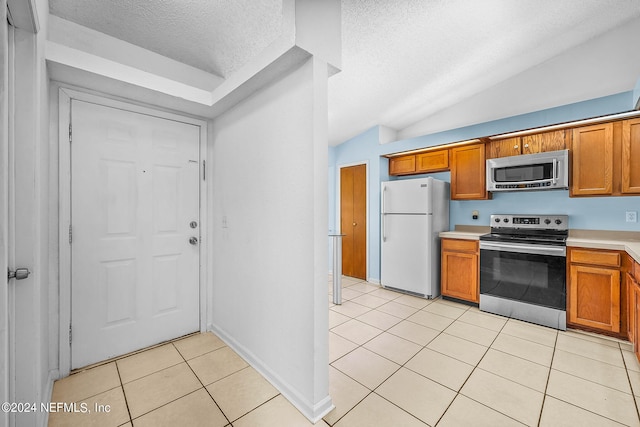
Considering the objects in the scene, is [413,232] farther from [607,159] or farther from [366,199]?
[607,159]

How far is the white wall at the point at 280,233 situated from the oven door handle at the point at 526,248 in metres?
2.46

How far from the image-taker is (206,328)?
8.86 feet

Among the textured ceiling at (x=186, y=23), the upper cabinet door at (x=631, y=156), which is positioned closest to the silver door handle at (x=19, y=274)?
the textured ceiling at (x=186, y=23)

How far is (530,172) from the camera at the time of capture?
3.04 m

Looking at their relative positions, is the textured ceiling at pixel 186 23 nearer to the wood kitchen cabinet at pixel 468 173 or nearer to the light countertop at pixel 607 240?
the wood kitchen cabinet at pixel 468 173

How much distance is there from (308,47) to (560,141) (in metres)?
3.01

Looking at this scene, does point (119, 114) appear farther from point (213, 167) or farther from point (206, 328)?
point (206, 328)

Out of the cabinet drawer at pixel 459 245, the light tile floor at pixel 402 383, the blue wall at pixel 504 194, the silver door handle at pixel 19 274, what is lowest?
the light tile floor at pixel 402 383

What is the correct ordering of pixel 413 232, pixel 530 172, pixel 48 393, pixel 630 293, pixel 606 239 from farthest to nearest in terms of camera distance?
pixel 413 232
pixel 530 172
pixel 606 239
pixel 630 293
pixel 48 393

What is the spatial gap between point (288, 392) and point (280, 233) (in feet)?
3.39

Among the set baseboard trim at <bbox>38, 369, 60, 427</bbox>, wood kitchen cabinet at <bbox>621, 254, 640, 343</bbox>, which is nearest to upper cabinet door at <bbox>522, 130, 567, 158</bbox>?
wood kitchen cabinet at <bbox>621, 254, 640, 343</bbox>

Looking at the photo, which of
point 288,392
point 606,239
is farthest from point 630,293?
point 288,392

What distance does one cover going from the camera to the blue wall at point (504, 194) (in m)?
2.74

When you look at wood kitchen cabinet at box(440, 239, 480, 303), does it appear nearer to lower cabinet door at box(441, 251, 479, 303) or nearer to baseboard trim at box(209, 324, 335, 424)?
lower cabinet door at box(441, 251, 479, 303)
